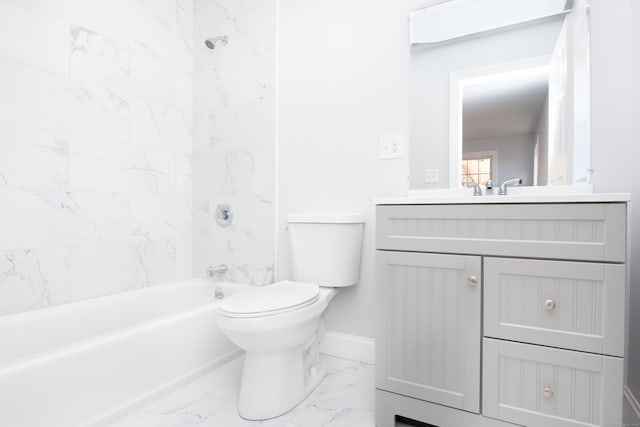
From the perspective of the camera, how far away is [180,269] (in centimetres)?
227

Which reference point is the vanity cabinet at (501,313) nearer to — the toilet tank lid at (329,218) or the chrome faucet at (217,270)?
the toilet tank lid at (329,218)

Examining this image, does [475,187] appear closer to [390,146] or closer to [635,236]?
[390,146]

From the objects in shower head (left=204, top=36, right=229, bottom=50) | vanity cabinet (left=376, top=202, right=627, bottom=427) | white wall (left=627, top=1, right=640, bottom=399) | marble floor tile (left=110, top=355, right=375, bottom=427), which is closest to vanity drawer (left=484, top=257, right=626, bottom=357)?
vanity cabinet (left=376, top=202, right=627, bottom=427)

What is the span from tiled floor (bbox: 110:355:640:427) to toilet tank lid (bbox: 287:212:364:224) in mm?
793

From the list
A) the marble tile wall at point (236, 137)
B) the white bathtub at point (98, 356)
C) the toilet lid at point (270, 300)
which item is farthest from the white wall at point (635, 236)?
the white bathtub at point (98, 356)

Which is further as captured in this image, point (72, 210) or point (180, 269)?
point (180, 269)

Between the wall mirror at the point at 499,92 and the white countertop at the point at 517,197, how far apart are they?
0.12 feet

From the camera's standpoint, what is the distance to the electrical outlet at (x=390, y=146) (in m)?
1.73

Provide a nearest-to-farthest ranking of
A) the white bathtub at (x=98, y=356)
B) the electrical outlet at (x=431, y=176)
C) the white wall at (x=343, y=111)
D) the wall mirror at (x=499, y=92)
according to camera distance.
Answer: the white bathtub at (x=98, y=356) → the wall mirror at (x=499, y=92) → the electrical outlet at (x=431, y=176) → the white wall at (x=343, y=111)

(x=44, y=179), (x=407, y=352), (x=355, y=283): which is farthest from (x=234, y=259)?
(x=407, y=352)

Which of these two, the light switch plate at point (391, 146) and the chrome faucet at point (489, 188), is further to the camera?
the light switch plate at point (391, 146)

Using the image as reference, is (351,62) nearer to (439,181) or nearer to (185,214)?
(439,181)

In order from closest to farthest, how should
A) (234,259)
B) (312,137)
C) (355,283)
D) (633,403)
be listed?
(633,403)
(355,283)
(312,137)
(234,259)

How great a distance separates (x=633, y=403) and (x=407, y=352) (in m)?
0.88
